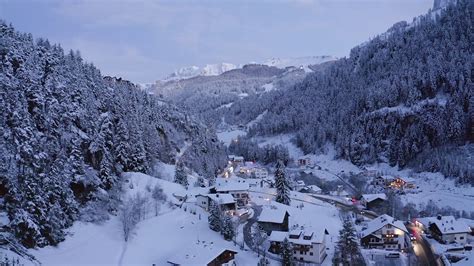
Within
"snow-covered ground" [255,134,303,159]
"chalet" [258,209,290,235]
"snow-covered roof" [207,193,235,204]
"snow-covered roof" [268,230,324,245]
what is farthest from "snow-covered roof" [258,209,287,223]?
"snow-covered ground" [255,134,303,159]

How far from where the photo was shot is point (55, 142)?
56.6 meters

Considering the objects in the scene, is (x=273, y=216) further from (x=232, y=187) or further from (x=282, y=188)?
(x=232, y=187)

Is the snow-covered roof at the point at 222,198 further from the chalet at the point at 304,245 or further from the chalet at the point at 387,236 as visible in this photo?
the chalet at the point at 387,236

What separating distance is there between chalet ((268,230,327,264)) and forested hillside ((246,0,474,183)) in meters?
61.4

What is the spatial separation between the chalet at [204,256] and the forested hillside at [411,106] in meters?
74.3

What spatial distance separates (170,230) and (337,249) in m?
24.5

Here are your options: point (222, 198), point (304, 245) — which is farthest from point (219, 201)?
point (304, 245)

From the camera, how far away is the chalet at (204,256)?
51312 mm

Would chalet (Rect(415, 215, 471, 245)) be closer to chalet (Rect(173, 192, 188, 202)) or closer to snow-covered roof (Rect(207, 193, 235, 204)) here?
snow-covered roof (Rect(207, 193, 235, 204))

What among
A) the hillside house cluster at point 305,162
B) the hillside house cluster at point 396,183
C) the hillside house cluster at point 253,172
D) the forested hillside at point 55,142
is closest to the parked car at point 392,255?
the forested hillside at point 55,142

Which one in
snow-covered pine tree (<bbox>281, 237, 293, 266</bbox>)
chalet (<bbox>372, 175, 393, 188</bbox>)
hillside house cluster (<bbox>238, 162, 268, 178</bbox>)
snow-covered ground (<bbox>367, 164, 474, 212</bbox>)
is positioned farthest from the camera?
hillside house cluster (<bbox>238, 162, 268, 178</bbox>)

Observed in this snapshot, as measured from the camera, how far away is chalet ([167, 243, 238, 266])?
51312mm

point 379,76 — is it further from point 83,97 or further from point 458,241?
point 83,97

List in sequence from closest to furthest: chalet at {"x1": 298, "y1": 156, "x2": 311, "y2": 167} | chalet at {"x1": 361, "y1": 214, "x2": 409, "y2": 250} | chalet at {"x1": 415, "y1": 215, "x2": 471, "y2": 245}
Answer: chalet at {"x1": 361, "y1": 214, "x2": 409, "y2": 250} → chalet at {"x1": 415, "y1": 215, "x2": 471, "y2": 245} → chalet at {"x1": 298, "y1": 156, "x2": 311, "y2": 167}
